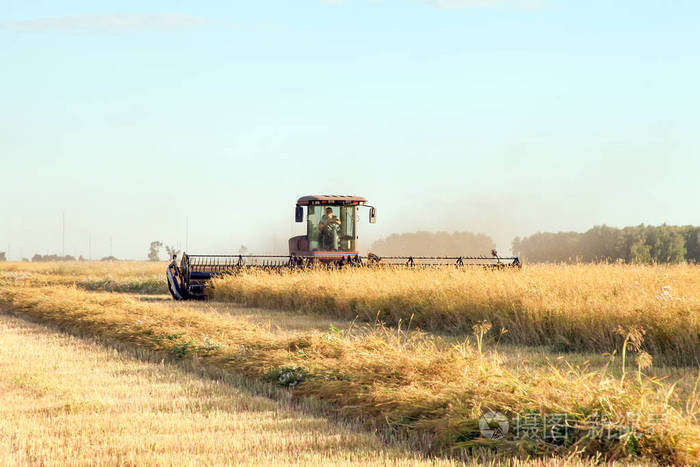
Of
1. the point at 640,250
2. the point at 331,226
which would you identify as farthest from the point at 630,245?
the point at 331,226

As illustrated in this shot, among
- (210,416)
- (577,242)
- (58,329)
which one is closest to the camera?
(210,416)

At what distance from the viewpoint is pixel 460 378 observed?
5.86 m

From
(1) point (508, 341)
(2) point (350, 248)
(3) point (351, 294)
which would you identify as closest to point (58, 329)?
(3) point (351, 294)

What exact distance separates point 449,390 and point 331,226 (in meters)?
15.6

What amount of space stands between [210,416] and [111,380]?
6.78ft

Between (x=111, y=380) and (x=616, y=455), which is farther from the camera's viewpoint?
(x=111, y=380)

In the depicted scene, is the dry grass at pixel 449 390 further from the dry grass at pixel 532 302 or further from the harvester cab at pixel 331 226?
the harvester cab at pixel 331 226

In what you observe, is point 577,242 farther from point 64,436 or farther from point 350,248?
point 64,436

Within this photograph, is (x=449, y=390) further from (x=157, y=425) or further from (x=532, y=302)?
(x=532, y=302)

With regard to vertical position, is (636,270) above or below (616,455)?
above

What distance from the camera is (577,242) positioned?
79.2 m

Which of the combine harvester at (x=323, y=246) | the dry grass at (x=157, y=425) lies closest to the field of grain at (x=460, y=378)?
the dry grass at (x=157, y=425)

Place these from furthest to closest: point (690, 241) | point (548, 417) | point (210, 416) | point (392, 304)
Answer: point (690, 241), point (392, 304), point (210, 416), point (548, 417)

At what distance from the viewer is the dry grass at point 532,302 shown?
9.22m
